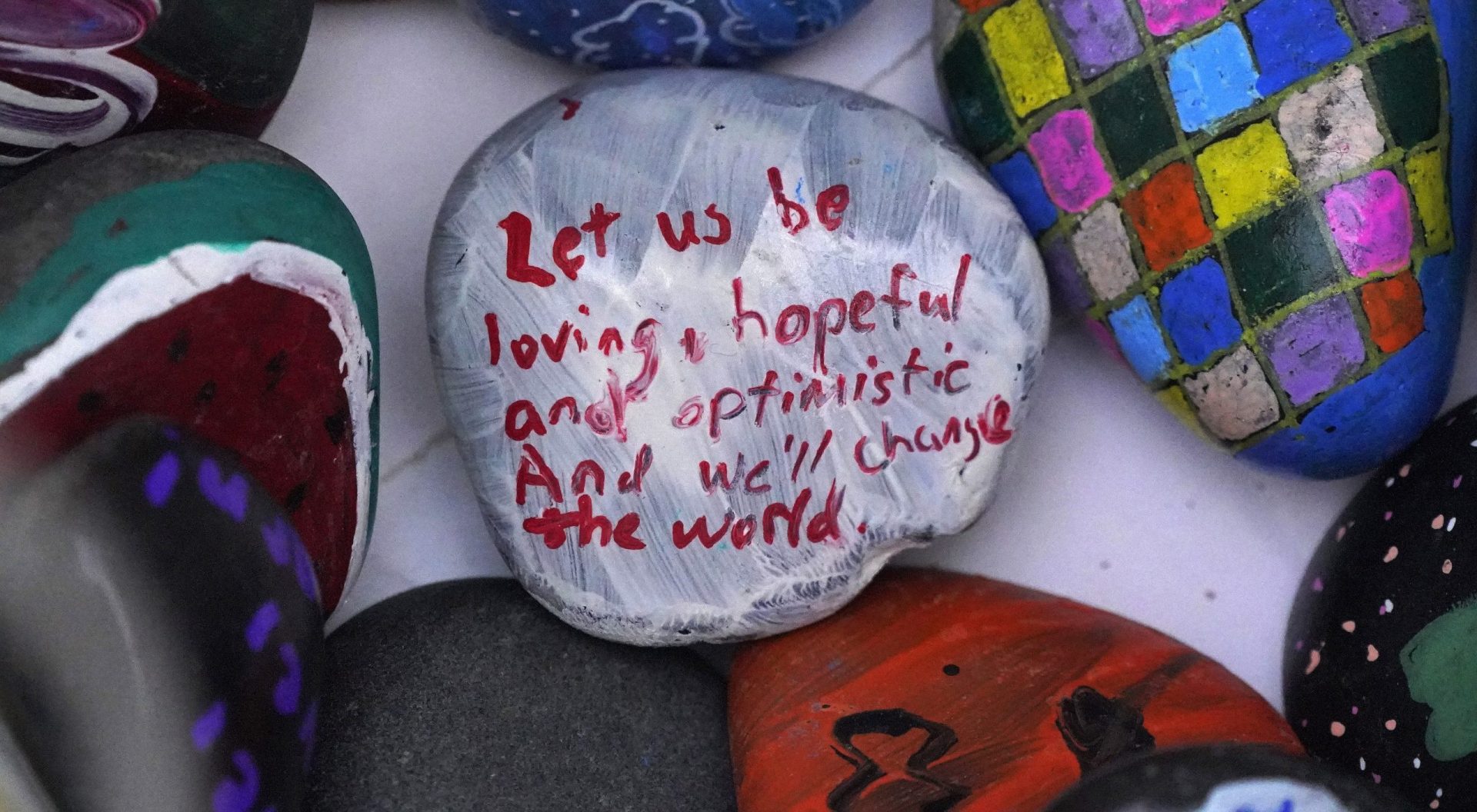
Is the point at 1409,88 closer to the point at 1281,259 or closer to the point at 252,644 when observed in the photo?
the point at 1281,259

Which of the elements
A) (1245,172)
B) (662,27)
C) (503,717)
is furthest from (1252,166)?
(503,717)

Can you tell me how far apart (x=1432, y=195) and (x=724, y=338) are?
42 cm

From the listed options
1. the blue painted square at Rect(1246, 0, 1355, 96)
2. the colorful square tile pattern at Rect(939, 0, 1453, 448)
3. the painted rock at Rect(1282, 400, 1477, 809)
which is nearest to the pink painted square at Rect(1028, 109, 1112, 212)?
the colorful square tile pattern at Rect(939, 0, 1453, 448)

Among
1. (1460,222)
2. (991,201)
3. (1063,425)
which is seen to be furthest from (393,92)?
(1460,222)

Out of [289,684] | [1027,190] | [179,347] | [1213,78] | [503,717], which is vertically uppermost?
[1213,78]

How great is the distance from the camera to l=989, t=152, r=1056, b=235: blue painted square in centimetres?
76

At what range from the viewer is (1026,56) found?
74 cm

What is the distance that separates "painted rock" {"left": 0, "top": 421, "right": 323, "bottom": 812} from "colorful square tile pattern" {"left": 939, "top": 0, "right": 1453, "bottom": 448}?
519mm

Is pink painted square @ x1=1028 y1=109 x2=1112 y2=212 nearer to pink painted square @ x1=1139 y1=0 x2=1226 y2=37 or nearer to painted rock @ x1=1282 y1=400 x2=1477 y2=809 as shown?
pink painted square @ x1=1139 y1=0 x2=1226 y2=37

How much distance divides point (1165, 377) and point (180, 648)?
581 millimetres

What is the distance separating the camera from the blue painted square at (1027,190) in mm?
760

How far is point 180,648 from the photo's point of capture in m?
0.51

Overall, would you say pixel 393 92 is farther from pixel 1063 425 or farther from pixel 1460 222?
pixel 1460 222

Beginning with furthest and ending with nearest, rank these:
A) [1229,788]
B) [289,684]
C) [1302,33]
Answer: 1. [1302,33]
2. [289,684]
3. [1229,788]
